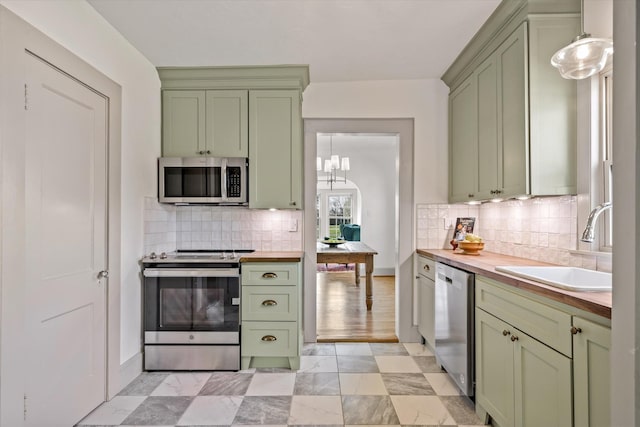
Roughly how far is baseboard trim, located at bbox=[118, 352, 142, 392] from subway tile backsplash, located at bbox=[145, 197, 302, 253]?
1077mm

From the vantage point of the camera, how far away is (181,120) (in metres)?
3.07

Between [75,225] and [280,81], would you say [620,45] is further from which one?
[280,81]

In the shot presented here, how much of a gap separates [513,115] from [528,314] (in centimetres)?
127

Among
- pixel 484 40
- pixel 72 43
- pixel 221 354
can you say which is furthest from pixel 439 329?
pixel 72 43

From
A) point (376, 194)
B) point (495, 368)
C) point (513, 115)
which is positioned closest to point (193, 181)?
point (513, 115)

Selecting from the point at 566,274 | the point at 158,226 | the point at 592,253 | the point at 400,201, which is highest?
the point at 400,201

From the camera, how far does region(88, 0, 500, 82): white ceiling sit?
216 centimetres

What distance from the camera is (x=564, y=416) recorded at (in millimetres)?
1339

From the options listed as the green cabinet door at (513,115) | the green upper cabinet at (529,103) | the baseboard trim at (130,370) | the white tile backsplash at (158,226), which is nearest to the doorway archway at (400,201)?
the green upper cabinet at (529,103)

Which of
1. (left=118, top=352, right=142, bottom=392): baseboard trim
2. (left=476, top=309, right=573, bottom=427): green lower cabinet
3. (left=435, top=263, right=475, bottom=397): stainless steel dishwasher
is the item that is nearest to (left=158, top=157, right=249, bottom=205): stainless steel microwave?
(left=118, top=352, right=142, bottom=392): baseboard trim

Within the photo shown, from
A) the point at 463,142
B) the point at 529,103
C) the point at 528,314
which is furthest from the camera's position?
the point at 463,142

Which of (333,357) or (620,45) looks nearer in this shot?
(620,45)

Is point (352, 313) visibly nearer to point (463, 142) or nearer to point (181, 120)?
point (463, 142)

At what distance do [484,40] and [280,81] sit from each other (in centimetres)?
166
